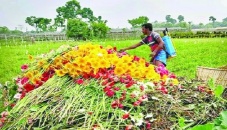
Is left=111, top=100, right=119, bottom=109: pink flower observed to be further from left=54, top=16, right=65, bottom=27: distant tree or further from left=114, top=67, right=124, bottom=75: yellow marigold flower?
left=54, top=16, right=65, bottom=27: distant tree

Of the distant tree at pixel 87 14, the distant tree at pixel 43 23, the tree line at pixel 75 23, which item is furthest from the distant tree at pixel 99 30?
the distant tree at pixel 87 14

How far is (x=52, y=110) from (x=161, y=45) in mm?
2908

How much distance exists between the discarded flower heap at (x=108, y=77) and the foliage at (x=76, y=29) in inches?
1106

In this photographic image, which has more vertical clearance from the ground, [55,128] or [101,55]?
[101,55]

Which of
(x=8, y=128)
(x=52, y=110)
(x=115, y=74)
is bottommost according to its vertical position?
(x=8, y=128)

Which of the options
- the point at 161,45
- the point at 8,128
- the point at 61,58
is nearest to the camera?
the point at 8,128

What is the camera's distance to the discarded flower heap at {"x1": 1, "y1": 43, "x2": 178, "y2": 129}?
208 centimetres

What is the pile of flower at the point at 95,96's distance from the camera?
2.05 metres

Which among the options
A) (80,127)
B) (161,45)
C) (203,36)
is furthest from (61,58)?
(203,36)

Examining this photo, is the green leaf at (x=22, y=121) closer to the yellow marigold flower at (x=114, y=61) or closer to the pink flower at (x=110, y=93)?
the pink flower at (x=110, y=93)

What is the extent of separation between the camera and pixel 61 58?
274 cm

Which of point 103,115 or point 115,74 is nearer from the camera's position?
point 103,115

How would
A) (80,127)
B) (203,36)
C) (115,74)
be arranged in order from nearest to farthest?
(80,127) → (115,74) → (203,36)

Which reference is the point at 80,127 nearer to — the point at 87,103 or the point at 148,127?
the point at 87,103
